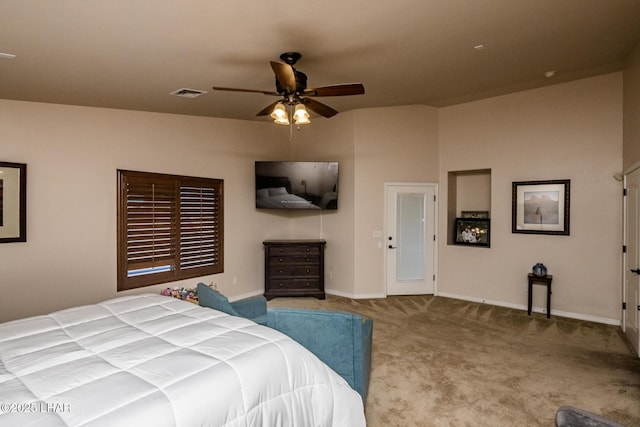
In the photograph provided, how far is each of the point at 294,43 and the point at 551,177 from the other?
13.7 feet

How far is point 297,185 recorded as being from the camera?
6.04 meters

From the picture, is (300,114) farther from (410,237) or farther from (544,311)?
(544,311)

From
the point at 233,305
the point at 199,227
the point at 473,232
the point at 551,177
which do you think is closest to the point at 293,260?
the point at 199,227

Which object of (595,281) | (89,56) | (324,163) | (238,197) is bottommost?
(595,281)

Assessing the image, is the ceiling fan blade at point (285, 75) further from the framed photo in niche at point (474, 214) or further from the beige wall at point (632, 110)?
the framed photo in niche at point (474, 214)

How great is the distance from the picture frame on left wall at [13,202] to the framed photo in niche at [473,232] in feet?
20.2

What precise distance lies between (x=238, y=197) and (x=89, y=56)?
3.14 m

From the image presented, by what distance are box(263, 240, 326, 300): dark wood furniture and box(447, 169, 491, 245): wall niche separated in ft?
7.49

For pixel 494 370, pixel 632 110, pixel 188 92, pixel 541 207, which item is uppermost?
pixel 188 92

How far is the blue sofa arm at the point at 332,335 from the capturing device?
253 centimetres

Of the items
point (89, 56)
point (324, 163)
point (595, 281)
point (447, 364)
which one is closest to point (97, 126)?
point (89, 56)

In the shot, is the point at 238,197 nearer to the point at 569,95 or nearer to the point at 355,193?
the point at 355,193

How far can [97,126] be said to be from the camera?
4.66m

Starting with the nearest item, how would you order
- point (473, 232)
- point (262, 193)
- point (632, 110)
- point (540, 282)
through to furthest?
point (632, 110), point (540, 282), point (473, 232), point (262, 193)
